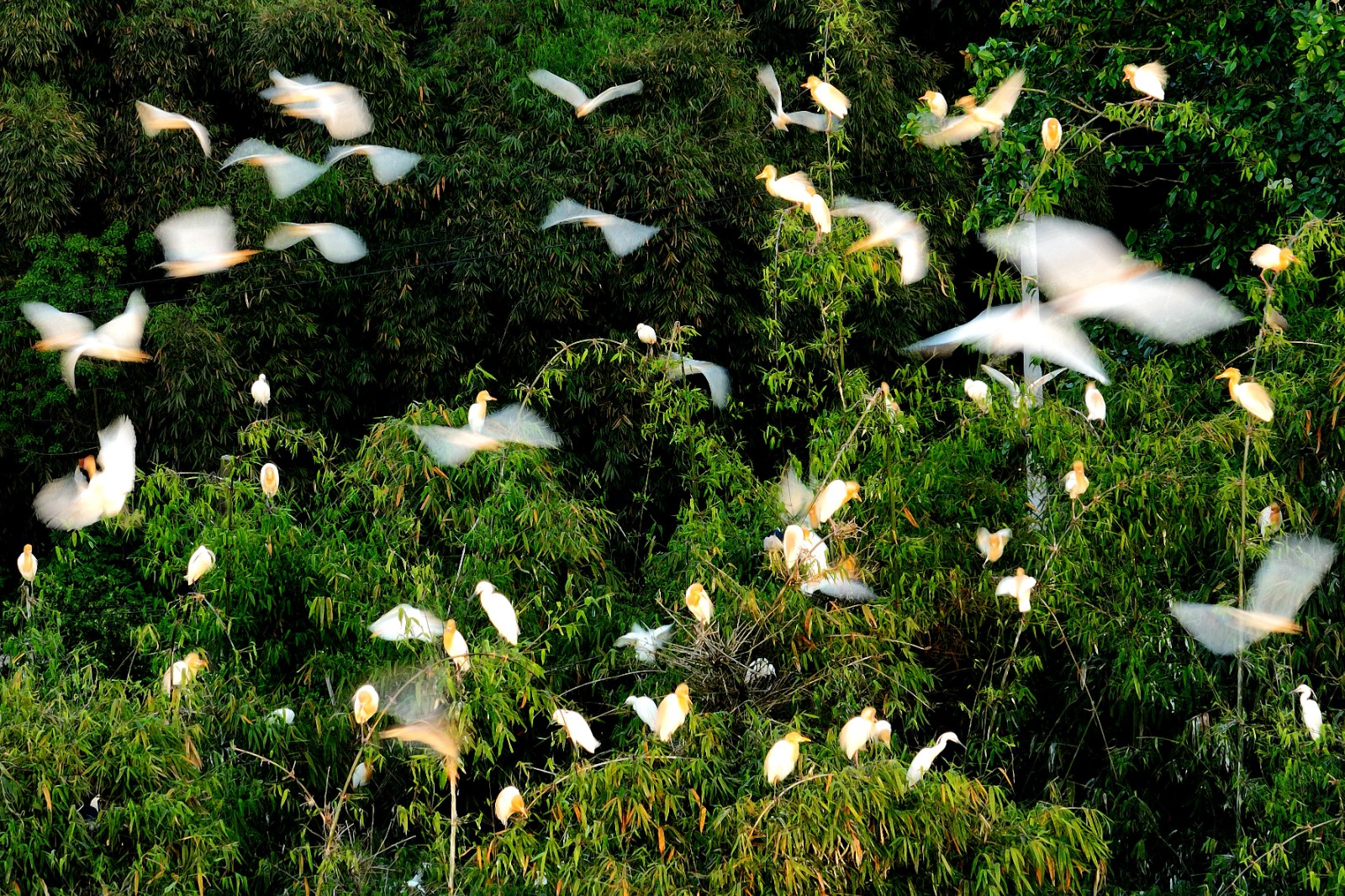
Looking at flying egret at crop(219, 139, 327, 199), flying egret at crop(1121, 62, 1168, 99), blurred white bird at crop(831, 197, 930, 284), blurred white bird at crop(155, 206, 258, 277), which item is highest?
flying egret at crop(1121, 62, 1168, 99)

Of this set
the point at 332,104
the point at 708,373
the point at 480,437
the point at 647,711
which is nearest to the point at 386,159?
the point at 332,104

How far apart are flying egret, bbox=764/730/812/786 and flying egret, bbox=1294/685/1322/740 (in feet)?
3.34

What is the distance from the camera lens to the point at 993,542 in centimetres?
311

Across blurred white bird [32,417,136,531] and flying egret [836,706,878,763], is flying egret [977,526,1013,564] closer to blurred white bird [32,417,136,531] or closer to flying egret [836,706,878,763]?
flying egret [836,706,878,763]

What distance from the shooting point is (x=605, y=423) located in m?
5.15

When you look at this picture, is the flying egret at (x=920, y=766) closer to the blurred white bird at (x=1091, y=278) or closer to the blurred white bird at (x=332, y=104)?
the blurred white bird at (x=1091, y=278)

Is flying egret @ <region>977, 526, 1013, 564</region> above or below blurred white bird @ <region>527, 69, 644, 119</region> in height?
below

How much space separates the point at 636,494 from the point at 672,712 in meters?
1.41

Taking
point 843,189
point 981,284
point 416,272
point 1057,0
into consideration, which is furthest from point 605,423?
point 1057,0

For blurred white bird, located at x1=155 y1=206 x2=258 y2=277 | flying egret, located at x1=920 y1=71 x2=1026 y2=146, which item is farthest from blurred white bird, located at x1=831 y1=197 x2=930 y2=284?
blurred white bird, located at x1=155 y1=206 x2=258 y2=277

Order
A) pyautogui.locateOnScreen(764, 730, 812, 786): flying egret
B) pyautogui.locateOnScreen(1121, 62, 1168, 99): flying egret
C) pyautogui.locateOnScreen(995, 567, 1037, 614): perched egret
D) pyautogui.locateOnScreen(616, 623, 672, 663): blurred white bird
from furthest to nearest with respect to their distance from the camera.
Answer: pyautogui.locateOnScreen(1121, 62, 1168, 99): flying egret < pyautogui.locateOnScreen(616, 623, 672, 663): blurred white bird < pyautogui.locateOnScreen(995, 567, 1037, 614): perched egret < pyautogui.locateOnScreen(764, 730, 812, 786): flying egret

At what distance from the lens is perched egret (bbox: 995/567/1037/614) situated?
2.90m

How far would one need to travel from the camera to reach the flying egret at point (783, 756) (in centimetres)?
252

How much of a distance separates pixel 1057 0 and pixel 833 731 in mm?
3037
